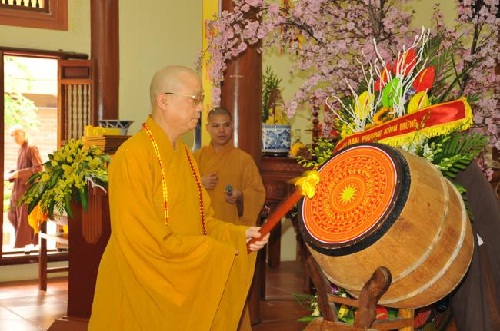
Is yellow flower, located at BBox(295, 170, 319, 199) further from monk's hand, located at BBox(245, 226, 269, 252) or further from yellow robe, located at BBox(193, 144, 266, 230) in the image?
yellow robe, located at BBox(193, 144, 266, 230)

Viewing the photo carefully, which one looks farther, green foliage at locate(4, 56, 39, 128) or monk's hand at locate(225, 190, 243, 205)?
green foliage at locate(4, 56, 39, 128)

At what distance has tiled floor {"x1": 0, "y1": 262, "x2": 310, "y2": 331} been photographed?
5.12 meters

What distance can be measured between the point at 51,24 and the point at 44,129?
2508 millimetres

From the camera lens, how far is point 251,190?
481 cm

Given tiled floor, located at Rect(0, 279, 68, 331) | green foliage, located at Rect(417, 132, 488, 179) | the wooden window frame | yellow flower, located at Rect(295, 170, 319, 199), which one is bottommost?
tiled floor, located at Rect(0, 279, 68, 331)

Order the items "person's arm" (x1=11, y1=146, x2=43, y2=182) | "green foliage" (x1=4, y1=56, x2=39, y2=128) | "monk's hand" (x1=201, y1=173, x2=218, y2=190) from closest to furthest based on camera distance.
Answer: "monk's hand" (x1=201, y1=173, x2=218, y2=190)
"person's arm" (x1=11, y1=146, x2=43, y2=182)
"green foliage" (x1=4, y1=56, x2=39, y2=128)

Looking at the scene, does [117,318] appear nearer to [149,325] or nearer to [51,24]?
[149,325]

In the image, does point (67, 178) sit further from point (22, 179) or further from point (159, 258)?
point (22, 179)

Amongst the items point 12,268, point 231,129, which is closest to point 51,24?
point 12,268

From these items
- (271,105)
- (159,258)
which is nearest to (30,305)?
(271,105)

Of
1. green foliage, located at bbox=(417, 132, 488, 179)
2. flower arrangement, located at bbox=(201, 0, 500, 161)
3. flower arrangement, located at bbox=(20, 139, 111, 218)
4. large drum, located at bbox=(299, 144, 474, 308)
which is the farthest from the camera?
flower arrangement, located at bbox=(20, 139, 111, 218)

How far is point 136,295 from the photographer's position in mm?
2604

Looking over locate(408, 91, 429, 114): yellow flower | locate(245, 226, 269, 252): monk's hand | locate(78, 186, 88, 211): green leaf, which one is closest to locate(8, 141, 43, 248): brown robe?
locate(78, 186, 88, 211): green leaf

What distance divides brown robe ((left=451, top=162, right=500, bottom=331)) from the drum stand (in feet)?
1.35
